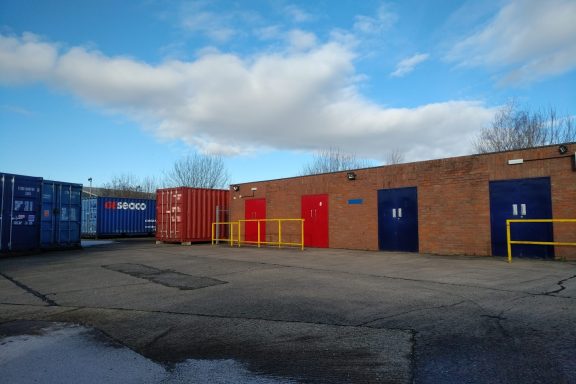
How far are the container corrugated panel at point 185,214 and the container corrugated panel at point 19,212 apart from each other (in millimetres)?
6855

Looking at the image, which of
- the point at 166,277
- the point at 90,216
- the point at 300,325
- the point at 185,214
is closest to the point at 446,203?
the point at 166,277

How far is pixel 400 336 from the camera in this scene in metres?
4.84

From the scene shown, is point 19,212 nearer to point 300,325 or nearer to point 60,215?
point 60,215

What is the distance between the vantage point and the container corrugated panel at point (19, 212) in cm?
1529

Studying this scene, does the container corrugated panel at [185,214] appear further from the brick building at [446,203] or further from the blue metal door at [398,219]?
the blue metal door at [398,219]

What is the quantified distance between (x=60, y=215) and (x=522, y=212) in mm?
17663

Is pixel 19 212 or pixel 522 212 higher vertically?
pixel 19 212

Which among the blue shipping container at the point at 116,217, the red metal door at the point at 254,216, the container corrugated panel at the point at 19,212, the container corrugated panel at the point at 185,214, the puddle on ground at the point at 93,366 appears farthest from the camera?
the blue shipping container at the point at 116,217

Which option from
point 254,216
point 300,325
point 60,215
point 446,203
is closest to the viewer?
point 300,325

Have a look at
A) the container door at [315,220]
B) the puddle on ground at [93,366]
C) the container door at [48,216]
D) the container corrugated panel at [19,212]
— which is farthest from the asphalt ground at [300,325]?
the container door at [315,220]

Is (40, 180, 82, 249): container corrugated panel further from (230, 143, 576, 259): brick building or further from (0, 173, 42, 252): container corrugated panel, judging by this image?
(230, 143, 576, 259): brick building

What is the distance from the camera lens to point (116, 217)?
100 ft

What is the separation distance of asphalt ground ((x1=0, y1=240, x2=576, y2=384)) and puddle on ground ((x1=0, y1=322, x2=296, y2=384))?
0.07 ft

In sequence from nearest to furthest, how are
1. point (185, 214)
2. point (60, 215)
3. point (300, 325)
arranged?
point (300, 325), point (60, 215), point (185, 214)
